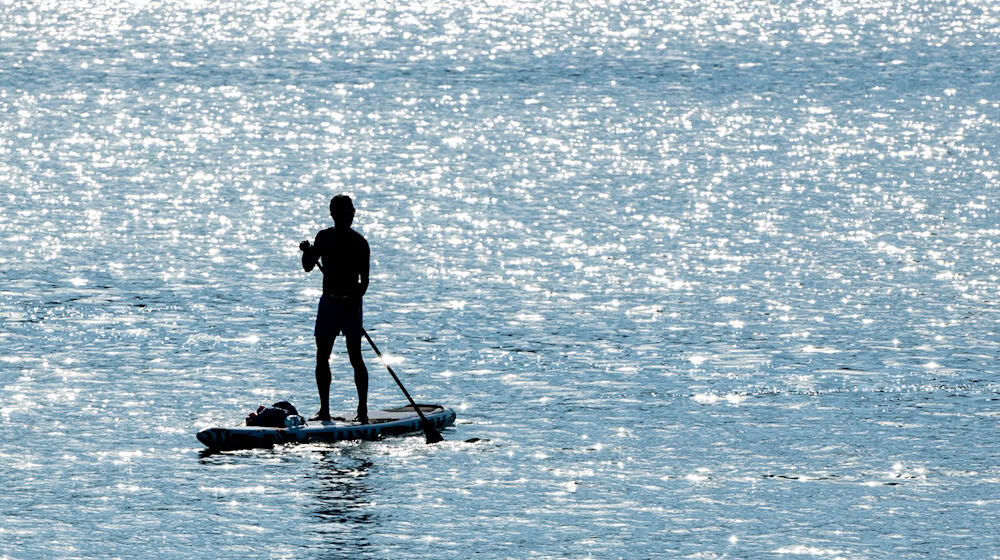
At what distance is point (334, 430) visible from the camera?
750 inches

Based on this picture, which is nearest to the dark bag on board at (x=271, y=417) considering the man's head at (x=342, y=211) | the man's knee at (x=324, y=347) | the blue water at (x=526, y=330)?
the blue water at (x=526, y=330)

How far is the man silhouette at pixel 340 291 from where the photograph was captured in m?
19.0

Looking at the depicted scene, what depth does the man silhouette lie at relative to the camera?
749 inches

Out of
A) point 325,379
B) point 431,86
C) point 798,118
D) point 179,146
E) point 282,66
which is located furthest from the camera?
point 282,66

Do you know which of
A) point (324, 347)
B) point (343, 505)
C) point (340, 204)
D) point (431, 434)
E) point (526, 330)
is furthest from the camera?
point (526, 330)

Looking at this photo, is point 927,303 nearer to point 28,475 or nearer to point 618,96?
point 28,475

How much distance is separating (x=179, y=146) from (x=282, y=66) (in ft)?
150

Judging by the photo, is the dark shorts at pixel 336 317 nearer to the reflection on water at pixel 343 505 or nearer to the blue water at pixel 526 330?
the blue water at pixel 526 330

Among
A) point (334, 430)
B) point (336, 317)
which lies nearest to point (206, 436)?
point (334, 430)

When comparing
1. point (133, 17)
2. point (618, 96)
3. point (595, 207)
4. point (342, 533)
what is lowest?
point (342, 533)

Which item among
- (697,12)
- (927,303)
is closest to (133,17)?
(697,12)

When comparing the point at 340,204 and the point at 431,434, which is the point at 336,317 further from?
the point at 431,434

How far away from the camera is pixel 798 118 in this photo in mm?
71125

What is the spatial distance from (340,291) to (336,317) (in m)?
0.27
